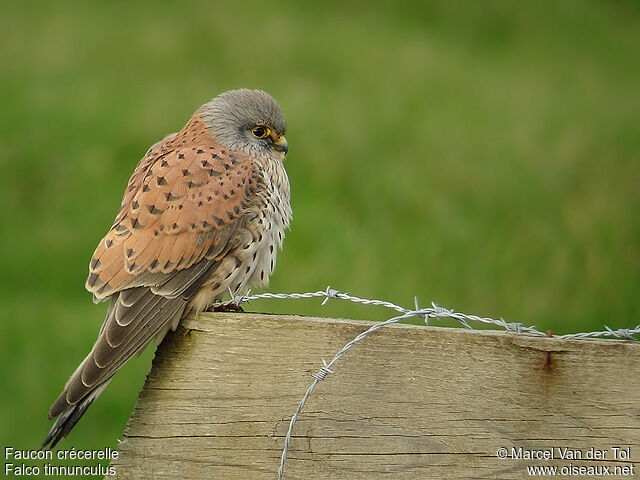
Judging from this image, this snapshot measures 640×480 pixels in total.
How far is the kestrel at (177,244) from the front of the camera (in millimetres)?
3055

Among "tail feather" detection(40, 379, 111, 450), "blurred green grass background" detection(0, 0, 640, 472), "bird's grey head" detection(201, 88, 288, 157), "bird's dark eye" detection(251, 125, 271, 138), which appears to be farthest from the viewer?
"blurred green grass background" detection(0, 0, 640, 472)

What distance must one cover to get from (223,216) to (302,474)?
3.87 ft

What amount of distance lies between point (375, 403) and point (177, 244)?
1.12 m

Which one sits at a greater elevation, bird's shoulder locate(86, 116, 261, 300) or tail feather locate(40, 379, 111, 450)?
bird's shoulder locate(86, 116, 261, 300)

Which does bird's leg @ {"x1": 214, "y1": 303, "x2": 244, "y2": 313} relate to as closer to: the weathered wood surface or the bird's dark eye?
the weathered wood surface

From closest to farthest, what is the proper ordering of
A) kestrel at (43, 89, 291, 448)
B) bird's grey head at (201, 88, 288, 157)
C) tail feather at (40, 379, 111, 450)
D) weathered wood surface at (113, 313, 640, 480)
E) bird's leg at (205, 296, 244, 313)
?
weathered wood surface at (113, 313, 640, 480), tail feather at (40, 379, 111, 450), kestrel at (43, 89, 291, 448), bird's leg at (205, 296, 244, 313), bird's grey head at (201, 88, 288, 157)

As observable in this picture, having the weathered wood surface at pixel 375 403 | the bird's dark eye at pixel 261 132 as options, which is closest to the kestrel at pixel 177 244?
the bird's dark eye at pixel 261 132

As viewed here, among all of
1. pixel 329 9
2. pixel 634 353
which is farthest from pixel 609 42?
pixel 634 353

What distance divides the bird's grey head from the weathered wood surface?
1374 millimetres

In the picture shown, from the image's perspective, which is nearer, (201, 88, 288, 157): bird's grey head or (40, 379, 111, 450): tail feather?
(40, 379, 111, 450): tail feather

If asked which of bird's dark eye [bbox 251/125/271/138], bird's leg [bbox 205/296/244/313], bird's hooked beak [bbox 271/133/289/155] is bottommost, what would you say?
bird's leg [bbox 205/296/244/313]

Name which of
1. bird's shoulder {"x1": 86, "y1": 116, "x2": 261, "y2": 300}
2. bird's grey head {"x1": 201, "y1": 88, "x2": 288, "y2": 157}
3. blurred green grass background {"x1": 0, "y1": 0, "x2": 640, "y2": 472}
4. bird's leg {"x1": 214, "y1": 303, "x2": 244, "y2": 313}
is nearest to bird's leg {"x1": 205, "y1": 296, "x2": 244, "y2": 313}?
bird's leg {"x1": 214, "y1": 303, "x2": 244, "y2": 313}

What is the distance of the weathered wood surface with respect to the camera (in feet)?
7.69

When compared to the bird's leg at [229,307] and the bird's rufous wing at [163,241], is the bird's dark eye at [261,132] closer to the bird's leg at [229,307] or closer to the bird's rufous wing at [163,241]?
the bird's rufous wing at [163,241]
